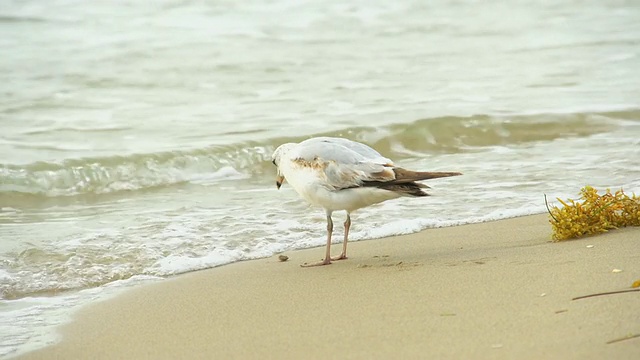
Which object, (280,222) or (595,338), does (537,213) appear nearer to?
(280,222)

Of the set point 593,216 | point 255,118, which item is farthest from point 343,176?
point 255,118

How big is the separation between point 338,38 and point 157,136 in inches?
241

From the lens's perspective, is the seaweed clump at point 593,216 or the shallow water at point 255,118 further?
the shallow water at point 255,118

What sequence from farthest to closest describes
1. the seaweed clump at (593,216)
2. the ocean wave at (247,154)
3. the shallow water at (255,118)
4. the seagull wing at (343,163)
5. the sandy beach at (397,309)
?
the ocean wave at (247,154) < the shallow water at (255,118) < the seagull wing at (343,163) < the seaweed clump at (593,216) < the sandy beach at (397,309)

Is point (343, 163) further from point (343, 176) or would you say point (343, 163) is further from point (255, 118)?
point (255, 118)

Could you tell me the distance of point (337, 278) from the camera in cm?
502

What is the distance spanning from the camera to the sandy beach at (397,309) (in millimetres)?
3521

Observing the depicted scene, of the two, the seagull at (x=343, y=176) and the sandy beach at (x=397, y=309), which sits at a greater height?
the seagull at (x=343, y=176)

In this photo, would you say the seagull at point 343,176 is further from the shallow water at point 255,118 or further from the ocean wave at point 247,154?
the ocean wave at point 247,154

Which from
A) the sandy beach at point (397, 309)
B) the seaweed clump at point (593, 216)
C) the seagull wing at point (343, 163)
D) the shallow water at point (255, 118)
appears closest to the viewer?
the sandy beach at point (397, 309)

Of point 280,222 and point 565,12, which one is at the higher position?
point 565,12

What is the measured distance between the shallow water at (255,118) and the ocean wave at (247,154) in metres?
0.03

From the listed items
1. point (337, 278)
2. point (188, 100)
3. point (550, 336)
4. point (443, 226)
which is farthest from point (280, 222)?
point (188, 100)

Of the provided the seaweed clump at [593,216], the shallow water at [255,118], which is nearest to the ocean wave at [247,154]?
the shallow water at [255,118]
